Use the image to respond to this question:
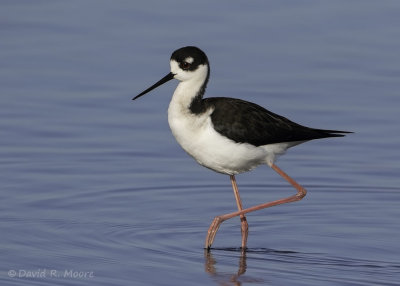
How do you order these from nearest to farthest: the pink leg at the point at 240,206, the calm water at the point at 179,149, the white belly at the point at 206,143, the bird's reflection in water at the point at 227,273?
1. the bird's reflection in water at the point at 227,273
2. the calm water at the point at 179,149
3. the white belly at the point at 206,143
4. the pink leg at the point at 240,206

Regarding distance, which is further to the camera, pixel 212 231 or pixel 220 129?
pixel 212 231

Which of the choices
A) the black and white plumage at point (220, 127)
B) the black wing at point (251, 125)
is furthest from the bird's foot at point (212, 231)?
the black wing at point (251, 125)

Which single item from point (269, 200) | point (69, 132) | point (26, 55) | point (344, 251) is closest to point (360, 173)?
point (269, 200)

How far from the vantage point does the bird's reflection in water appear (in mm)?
8516

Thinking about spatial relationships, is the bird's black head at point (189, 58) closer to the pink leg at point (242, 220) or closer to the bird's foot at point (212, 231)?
the pink leg at point (242, 220)

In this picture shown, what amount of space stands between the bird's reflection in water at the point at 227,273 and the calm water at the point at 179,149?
2cm

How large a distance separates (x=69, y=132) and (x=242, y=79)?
2.23 m

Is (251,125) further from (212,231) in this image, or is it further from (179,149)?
(179,149)

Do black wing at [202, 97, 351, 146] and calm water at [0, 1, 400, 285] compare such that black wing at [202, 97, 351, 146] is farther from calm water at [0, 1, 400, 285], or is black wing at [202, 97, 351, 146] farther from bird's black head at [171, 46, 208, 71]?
calm water at [0, 1, 400, 285]

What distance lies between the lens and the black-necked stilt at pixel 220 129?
921 centimetres

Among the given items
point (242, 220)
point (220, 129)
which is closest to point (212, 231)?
point (242, 220)

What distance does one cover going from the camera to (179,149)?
11.5 meters

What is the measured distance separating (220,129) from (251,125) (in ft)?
1.04

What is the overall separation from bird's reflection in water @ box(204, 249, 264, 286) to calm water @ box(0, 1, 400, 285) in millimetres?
21
